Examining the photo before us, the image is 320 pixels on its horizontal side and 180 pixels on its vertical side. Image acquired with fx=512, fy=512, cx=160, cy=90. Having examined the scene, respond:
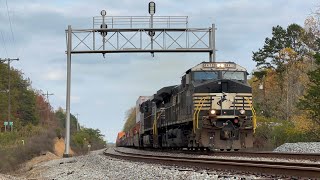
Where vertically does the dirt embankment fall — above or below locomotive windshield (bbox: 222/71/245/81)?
below

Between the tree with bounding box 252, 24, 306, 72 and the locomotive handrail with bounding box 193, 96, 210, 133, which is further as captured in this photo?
the tree with bounding box 252, 24, 306, 72

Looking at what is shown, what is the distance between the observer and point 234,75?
21.9 meters

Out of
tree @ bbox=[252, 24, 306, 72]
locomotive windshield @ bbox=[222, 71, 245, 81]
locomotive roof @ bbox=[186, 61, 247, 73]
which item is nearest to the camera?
locomotive windshield @ bbox=[222, 71, 245, 81]

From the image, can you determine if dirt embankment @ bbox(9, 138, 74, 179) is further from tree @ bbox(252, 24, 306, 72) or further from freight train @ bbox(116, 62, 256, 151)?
tree @ bbox(252, 24, 306, 72)

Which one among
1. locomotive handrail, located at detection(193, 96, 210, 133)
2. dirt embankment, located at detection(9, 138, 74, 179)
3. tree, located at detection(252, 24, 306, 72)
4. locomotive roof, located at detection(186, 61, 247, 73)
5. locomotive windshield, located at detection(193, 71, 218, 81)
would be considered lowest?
dirt embankment, located at detection(9, 138, 74, 179)

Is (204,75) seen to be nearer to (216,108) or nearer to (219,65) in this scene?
(219,65)

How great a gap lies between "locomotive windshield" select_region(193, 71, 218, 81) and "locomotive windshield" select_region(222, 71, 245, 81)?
380mm

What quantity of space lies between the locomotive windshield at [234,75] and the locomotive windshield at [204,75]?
380mm

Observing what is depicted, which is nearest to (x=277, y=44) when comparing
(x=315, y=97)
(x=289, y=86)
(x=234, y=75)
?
(x=289, y=86)

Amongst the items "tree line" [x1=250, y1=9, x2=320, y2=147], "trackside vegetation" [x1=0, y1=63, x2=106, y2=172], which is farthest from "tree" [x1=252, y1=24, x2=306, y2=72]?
"trackside vegetation" [x1=0, y1=63, x2=106, y2=172]

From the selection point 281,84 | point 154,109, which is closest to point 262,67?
point 281,84

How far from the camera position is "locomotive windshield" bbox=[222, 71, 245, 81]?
71.3ft

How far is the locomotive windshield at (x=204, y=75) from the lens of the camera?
71.5ft

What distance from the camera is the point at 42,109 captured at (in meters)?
111
